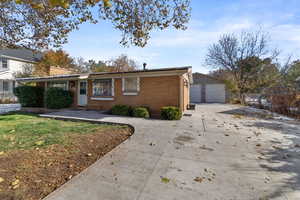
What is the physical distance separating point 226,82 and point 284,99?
1062cm

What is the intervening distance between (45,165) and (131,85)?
719cm

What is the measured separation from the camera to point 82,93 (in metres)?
11.2

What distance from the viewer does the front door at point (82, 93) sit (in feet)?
36.5

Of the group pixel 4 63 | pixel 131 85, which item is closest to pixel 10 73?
pixel 4 63

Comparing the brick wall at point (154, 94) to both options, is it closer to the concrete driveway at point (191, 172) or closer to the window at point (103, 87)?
the window at point (103, 87)

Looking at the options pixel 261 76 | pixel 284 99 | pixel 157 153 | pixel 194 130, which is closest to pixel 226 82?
pixel 261 76

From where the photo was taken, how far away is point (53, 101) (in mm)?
10641

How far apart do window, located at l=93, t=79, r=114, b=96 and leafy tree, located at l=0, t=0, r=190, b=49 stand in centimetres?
418

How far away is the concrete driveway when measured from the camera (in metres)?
2.05

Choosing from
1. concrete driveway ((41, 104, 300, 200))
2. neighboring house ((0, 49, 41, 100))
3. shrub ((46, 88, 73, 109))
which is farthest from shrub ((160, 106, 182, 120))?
neighboring house ((0, 49, 41, 100))

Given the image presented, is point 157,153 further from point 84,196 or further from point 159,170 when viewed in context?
point 84,196

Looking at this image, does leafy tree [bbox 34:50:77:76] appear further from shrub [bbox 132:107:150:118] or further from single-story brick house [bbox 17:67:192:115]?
shrub [bbox 132:107:150:118]

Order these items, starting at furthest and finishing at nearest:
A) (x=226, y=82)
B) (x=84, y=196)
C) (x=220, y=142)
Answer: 1. (x=226, y=82)
2. (x=220, y=142)
3. (x=84, y=196)

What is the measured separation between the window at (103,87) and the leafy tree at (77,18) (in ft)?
13.7
